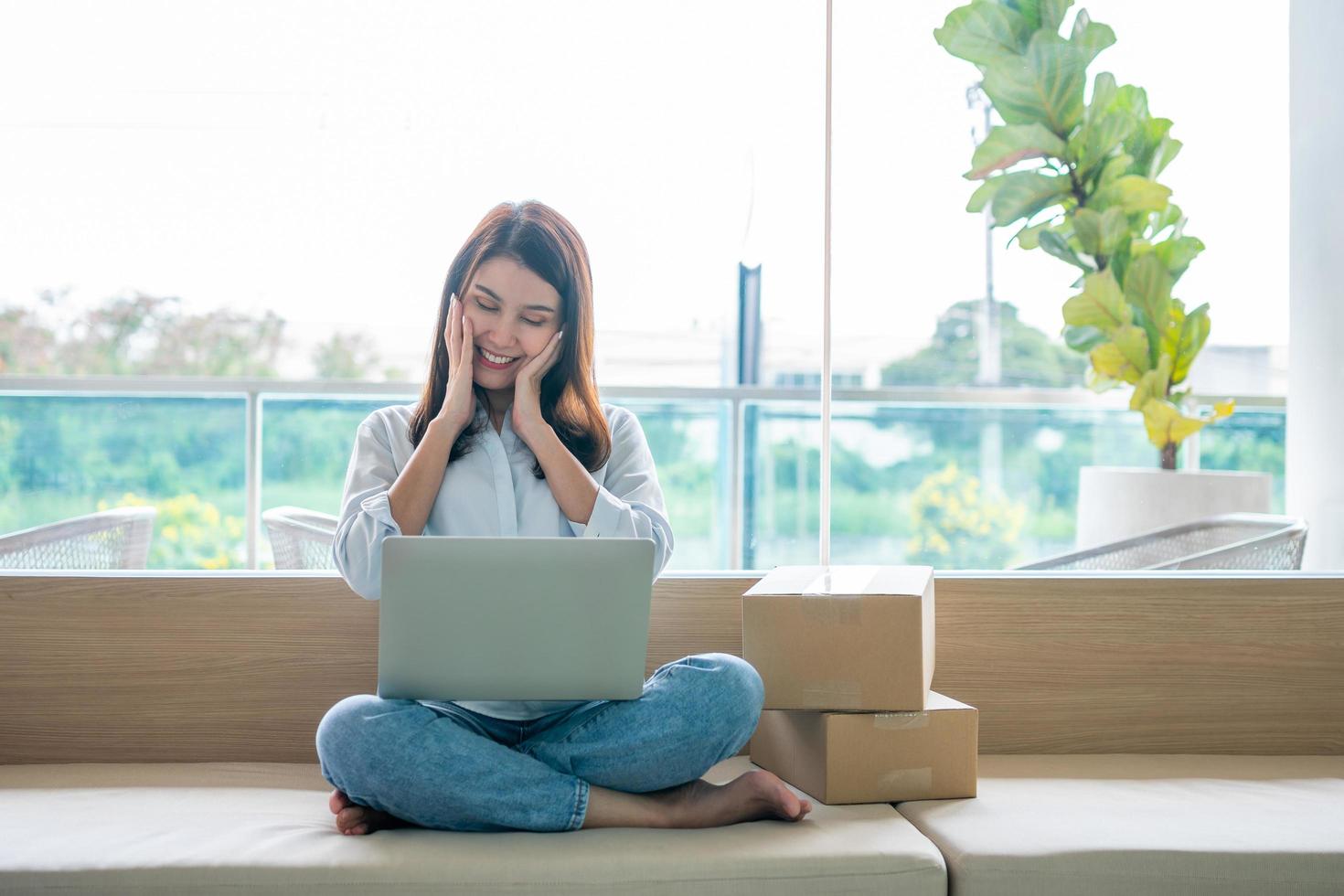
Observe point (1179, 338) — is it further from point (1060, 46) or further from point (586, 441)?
point (586, 441)

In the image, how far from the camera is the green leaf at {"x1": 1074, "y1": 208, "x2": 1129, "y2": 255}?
2.82 meters

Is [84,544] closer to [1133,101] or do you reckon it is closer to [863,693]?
[863,693]

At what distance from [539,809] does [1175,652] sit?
3.69 feet

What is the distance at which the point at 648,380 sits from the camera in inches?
140

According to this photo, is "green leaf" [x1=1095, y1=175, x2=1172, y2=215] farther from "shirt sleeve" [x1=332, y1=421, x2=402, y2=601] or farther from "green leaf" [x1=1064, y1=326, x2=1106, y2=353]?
"shirt sleeve" [x1=332, y1=421, x2=402, y2=601]

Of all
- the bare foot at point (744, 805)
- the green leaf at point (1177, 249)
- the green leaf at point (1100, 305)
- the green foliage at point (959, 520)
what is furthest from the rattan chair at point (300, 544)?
the green leaf at point (1177, 249)

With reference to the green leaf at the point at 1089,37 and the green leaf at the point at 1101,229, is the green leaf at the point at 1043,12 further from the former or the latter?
the green leaf at the point at 1101,229

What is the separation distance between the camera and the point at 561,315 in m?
1.84

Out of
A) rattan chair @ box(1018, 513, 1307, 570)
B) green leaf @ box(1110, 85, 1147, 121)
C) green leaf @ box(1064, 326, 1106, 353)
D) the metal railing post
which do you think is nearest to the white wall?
rattan chair @ box(1018, 513, 1307, 570)

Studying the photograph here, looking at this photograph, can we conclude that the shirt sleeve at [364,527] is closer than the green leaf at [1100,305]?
Yes

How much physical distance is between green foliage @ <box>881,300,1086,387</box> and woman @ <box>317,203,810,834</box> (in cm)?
185

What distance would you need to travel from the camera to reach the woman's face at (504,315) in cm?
180

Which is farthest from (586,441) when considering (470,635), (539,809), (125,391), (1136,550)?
(125,391)

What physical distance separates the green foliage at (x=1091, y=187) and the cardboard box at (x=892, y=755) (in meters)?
1.63
